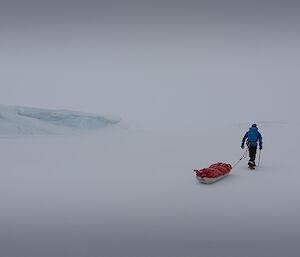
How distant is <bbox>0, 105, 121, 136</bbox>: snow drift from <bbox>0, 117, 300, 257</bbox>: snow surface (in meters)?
1.60

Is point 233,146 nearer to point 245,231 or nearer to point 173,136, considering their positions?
point 173,136

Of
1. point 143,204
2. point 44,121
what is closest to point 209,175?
point 143,204

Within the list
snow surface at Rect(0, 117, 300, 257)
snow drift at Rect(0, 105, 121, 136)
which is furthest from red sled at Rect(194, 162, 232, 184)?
snow drift at Rect(0, 105, 121, 136)

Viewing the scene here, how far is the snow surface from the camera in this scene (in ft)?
4.13

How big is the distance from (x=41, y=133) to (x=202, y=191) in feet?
16.3

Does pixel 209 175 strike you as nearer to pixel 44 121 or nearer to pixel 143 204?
pixel 143 204

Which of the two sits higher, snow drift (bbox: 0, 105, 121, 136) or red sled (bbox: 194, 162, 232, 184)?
snow drift (bbox: 0, 105, 121, 136)

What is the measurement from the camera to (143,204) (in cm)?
200

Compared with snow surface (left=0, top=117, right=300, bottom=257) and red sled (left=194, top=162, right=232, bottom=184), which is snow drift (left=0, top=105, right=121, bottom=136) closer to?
snow surface (left=0, top=117, right=300, bottom=257)

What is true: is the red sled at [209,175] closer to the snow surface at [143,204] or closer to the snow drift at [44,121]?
the snow surface at [143,204]

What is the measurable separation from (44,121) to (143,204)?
5366 mm

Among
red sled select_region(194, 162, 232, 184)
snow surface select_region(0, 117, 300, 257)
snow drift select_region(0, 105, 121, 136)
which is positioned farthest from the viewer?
snow drift select_region(0, 105, 121, 136)

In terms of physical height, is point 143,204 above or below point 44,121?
below

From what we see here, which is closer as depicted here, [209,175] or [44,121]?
[209,175]
